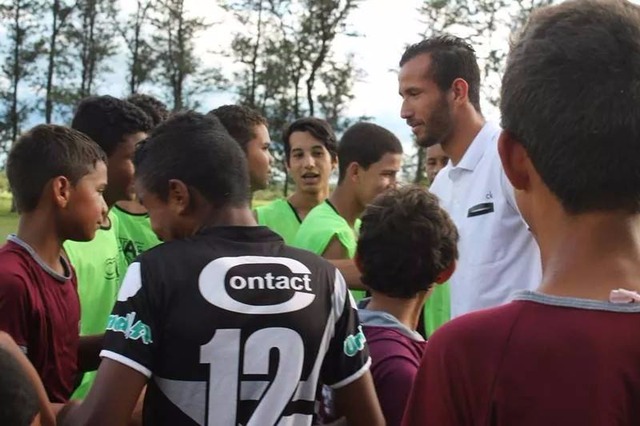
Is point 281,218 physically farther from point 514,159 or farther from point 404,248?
point 514,159

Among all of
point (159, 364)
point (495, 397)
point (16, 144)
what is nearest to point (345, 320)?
point (159, 364)

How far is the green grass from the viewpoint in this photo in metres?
25.1

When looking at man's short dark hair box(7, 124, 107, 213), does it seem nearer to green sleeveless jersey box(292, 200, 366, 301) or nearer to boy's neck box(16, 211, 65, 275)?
boy's neck box(16, 211, 65, 275)

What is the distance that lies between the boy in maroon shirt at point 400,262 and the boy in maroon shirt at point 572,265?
116cm

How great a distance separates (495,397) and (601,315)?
0.19m

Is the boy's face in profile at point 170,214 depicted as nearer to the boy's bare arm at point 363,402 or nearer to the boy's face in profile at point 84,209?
the boy's bare arm at point 363,402

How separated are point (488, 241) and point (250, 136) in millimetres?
1688

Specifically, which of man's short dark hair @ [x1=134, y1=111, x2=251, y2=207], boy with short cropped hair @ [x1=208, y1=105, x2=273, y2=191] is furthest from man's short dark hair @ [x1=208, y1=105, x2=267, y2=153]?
man's short dark hair @ [x1=134, y1=111, x2=251, y2=207]

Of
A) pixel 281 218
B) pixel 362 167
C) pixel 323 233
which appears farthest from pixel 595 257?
pixel 281 218

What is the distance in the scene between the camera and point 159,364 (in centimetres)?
199

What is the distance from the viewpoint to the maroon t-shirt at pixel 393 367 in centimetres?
227

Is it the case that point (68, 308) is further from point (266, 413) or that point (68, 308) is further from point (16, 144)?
point (266, 413)

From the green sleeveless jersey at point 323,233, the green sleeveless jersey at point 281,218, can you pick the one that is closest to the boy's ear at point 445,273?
the green sleeveless jersey at point 323,233

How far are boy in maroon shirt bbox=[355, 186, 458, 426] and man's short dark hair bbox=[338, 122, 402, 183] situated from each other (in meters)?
2.55
